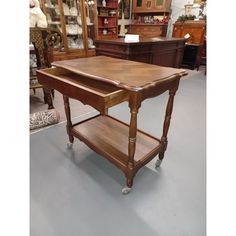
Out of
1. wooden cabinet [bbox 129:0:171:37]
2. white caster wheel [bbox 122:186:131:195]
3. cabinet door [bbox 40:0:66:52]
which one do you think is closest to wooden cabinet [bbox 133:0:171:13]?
wooden cabinet [bbox 129:0:171:37]

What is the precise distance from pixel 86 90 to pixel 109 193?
780 millimetres

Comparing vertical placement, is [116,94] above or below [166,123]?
above

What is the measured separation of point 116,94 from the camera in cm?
100

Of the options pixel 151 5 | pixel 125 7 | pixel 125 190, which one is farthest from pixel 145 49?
pixel 125 7

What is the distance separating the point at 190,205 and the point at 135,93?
2.94ft

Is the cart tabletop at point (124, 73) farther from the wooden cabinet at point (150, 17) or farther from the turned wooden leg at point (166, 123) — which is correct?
the wooden cabinet at point (150, 17)

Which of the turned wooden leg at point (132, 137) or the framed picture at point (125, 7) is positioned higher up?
the framed picture at point (125, 7)

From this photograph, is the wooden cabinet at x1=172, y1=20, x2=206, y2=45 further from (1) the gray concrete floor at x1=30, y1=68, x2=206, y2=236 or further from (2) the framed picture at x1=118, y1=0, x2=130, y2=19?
(1) the gray concrete floor at x1=30, y1=68, x2=206, y2=236

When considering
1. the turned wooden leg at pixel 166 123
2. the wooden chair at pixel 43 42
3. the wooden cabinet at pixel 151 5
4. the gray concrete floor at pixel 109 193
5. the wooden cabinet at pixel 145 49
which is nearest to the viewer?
the gray concrete floor at pixel 109 193

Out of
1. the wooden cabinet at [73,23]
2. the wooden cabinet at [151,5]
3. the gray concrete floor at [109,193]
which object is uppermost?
the wooden cabinet at [151,5]

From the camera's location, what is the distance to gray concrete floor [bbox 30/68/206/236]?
1.16 metres

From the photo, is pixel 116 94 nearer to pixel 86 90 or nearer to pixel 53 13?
pixel 86 90

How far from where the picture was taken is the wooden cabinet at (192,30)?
473 cm

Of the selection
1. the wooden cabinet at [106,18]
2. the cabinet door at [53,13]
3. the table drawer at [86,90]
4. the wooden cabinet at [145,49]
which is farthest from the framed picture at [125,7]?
the table drawer at [86,90]
